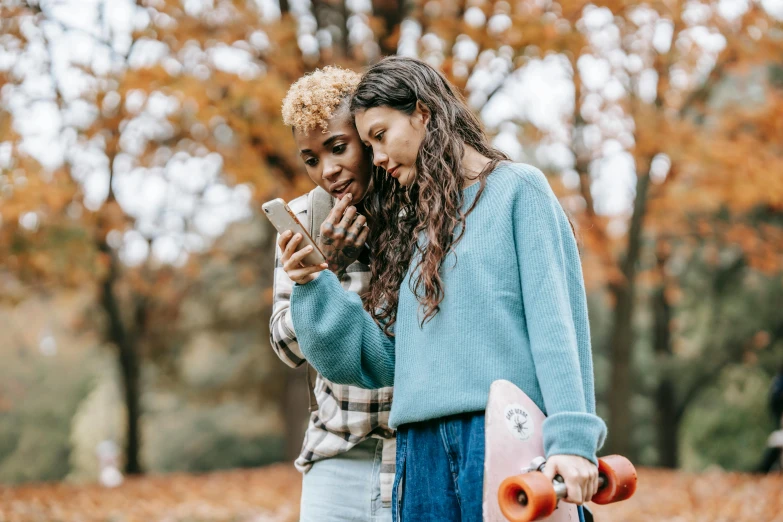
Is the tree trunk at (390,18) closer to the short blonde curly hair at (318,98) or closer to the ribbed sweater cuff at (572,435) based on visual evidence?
the short blonde curly hair at (318,98)

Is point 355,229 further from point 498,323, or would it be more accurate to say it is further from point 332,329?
point 498,323

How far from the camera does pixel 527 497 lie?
166 cm

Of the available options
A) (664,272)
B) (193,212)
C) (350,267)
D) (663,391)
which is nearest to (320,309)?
(350,267)

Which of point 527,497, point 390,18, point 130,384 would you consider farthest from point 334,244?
point 130,384

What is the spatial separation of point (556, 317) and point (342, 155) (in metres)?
0.96

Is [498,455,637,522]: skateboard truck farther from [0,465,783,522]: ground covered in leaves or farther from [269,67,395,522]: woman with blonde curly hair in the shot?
[0,465,783,522]: ground covered in leaves

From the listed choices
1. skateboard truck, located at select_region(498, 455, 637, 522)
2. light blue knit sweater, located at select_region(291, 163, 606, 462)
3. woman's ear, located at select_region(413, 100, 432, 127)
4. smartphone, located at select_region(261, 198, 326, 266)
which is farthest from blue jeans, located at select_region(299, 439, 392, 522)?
woman's ear, located at select_region(413, 100, 432, 127)

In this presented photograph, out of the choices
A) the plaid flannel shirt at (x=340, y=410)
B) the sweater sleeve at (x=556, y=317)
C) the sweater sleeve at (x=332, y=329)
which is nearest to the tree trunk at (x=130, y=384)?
the plaid flannel shirt at (x=340, y=410)

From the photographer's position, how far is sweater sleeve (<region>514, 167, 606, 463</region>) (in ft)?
5.74

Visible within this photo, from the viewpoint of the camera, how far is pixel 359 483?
8.01 feet

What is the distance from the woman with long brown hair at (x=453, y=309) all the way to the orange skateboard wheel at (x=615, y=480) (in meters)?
0.06

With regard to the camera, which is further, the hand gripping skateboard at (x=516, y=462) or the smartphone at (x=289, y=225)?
the smartphone at (x=289, y=225)

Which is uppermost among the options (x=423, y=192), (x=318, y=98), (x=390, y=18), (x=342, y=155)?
(x=390, y=18)

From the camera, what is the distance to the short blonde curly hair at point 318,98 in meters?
2.50
